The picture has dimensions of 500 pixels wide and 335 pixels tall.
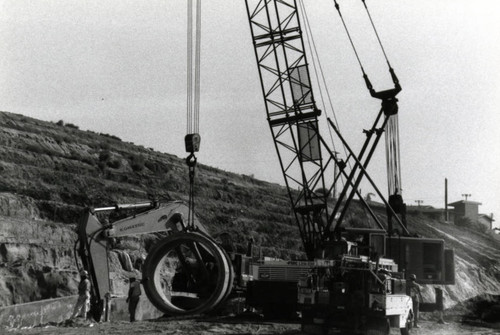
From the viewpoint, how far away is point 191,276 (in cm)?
1870

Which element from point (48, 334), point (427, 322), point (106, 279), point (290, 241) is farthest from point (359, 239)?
point (290, 241)

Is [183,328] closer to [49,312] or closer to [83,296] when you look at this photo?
[83,296]

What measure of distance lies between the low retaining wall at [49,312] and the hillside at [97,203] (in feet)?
13.4

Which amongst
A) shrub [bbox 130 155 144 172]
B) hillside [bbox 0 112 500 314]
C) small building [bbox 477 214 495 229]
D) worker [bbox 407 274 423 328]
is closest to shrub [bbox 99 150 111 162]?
hillside [bbox 0 112 500 314]

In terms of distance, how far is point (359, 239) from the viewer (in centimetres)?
1919

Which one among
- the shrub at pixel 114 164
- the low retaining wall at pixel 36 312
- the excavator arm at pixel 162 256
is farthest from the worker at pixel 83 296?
the shrub at pixel 114 164

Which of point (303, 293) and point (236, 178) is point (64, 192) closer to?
point (303, 293)

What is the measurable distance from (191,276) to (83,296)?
299cm

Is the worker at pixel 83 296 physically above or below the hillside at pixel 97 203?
below

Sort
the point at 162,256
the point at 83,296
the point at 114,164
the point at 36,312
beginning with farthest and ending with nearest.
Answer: the point at 114,164 < the point at 36,312 < the point at 83,296 < the point at 162,256

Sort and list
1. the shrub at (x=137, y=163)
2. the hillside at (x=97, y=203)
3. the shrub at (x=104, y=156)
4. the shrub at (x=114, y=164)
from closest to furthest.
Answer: the hillside at (x=97, y=203)
the shrub at (x=114, y=164)
the shrub at (x=104, y=156)
the shrub at (x=137, y=163)

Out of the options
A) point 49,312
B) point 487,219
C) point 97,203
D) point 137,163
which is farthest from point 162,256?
point 487,219

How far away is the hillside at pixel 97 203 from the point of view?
26.6 m

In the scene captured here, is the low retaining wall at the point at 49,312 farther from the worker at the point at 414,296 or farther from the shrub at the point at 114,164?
the shrub at the point at 114,164
